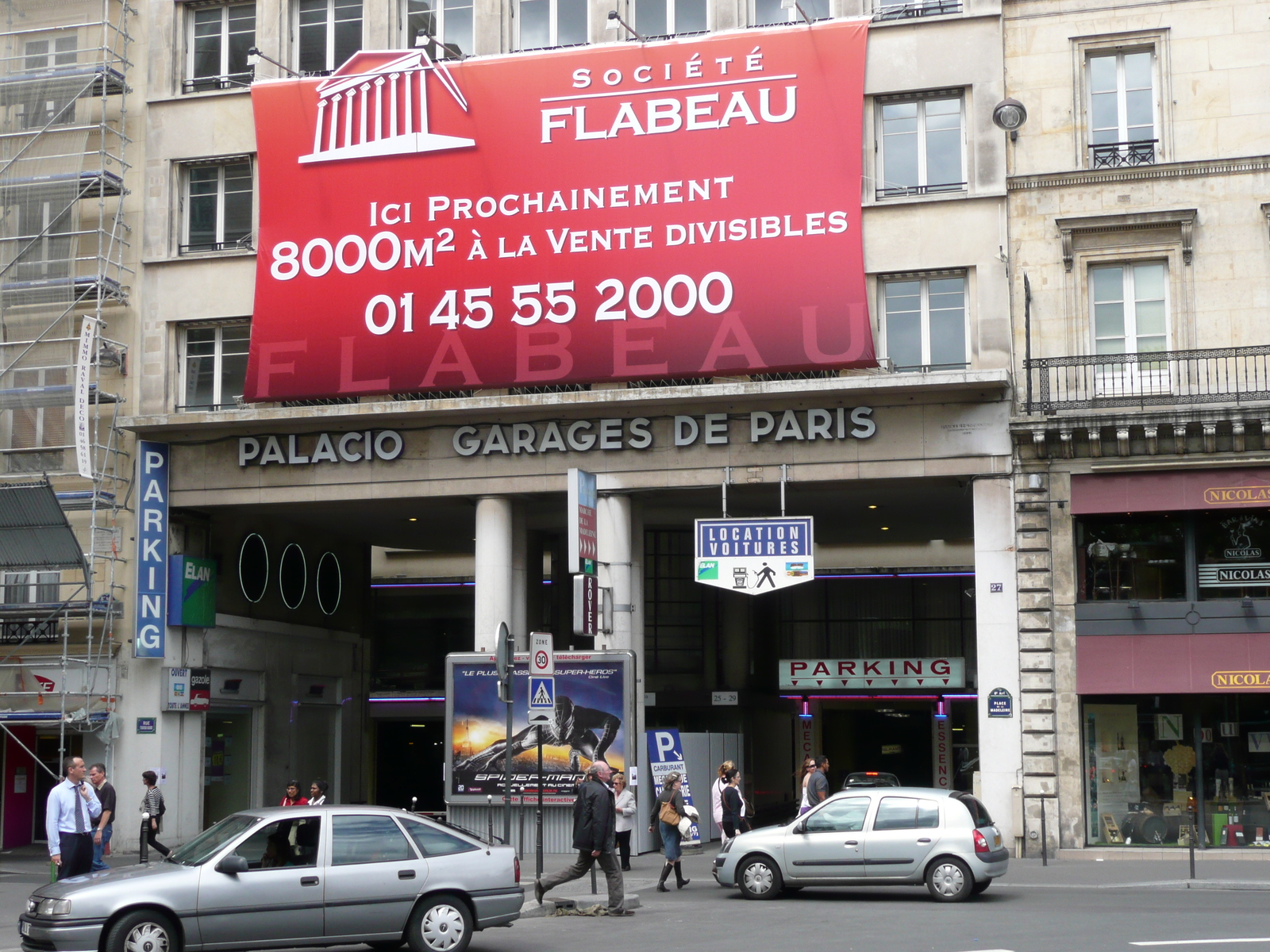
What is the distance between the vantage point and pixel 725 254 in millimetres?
27969

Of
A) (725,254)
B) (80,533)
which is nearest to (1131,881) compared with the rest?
(725,254)

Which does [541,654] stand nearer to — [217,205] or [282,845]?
[282,845]

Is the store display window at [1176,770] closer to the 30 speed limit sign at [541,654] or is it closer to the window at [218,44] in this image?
the 30 speed limit sign at [541,654]

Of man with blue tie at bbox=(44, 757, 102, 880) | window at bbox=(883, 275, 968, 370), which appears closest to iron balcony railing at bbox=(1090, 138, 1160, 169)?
window at bbox=(883, 275, 968, 370)

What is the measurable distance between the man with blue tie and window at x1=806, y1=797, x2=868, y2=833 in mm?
9121

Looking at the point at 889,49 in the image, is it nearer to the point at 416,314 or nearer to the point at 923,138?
the point at 923,138

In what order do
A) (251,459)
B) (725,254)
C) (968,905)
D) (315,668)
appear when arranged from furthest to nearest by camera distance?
(315,668), (251,459), (725,254), (968,905)

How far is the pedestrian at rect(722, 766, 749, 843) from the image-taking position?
889 inches

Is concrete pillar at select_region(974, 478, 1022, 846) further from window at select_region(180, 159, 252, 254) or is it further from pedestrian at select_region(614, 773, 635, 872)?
window at select_region(180, 159, 252, 254)

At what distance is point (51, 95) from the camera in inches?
1230

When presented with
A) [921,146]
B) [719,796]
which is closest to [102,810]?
[719,796]

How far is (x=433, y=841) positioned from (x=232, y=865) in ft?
6.52

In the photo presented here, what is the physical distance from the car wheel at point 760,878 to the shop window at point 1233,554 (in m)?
10.4

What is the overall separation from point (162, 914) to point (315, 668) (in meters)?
23.2
